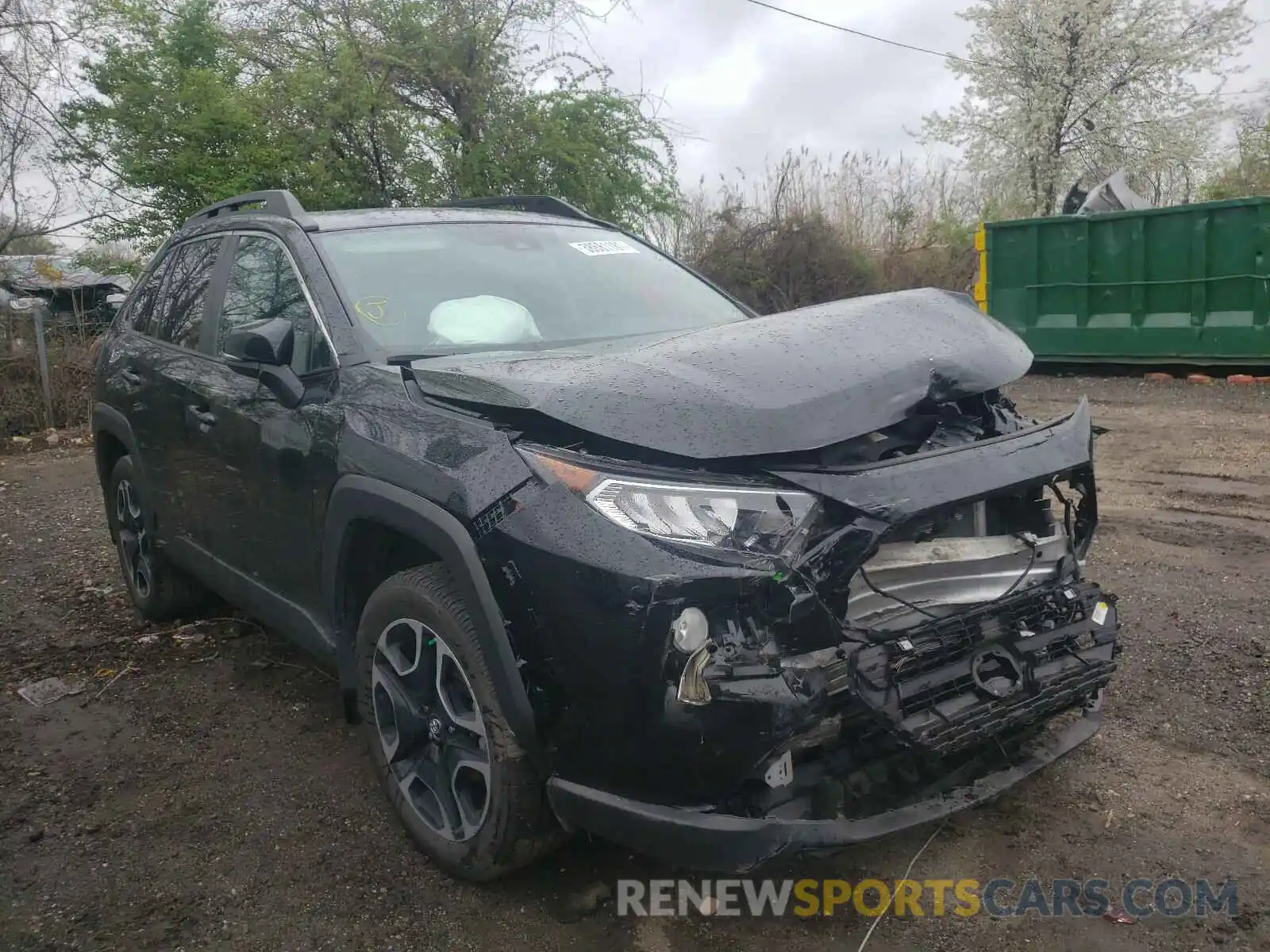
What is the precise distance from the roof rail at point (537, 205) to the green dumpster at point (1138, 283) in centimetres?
848

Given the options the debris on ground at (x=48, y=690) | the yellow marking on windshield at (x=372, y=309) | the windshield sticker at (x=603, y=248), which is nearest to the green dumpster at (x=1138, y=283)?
the windshield sticker at (x=603, y=248)

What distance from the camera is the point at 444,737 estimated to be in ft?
8.69

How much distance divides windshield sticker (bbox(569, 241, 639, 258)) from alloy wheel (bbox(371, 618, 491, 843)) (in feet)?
6.04

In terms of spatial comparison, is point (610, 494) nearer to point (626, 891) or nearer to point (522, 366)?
point (522, 366)

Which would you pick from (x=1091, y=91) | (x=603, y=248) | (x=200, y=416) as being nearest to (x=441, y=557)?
(x=200, y=416)

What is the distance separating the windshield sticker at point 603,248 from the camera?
13.0 ft

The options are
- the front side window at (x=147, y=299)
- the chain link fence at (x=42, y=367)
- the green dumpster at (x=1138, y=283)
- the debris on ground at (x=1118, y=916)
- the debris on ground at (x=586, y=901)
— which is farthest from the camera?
the chain link fence at (x=42, y=367)

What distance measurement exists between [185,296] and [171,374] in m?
0.40

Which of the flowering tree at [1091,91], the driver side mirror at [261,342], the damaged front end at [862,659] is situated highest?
the flowering tree at [1091,91]

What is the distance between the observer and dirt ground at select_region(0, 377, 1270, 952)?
8.17 ft

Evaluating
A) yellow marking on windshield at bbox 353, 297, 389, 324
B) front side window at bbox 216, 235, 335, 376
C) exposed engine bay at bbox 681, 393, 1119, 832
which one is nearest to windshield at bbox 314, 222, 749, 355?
yellow marking on windshield at bbox 353, 297, 389, 324

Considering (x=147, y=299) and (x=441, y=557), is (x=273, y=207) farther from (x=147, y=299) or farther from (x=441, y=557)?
(x=441, y=557)

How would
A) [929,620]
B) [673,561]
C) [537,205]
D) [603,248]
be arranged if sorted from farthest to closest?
[537,205], [603,248], [929,620], [673,561]

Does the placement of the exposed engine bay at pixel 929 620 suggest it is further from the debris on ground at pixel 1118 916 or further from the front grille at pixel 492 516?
the front grille at pixel 492 516
